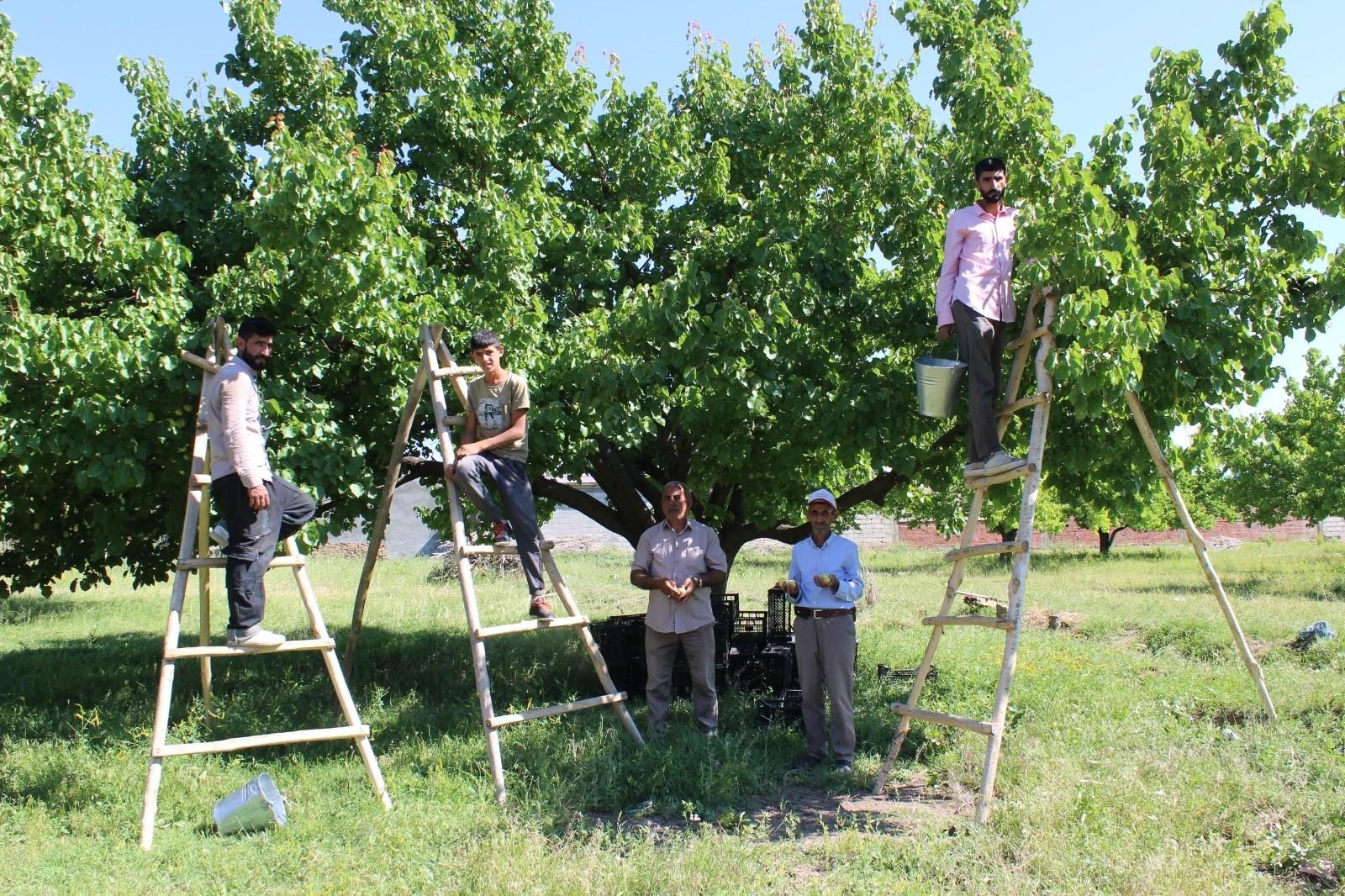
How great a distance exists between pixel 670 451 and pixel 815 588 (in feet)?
12.6

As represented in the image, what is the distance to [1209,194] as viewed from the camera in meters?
6.60

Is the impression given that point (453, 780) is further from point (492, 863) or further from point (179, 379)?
point (179, 379)

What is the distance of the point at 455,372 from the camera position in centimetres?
658

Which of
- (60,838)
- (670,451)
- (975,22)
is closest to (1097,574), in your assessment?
(670,451)

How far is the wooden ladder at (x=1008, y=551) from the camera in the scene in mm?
5219

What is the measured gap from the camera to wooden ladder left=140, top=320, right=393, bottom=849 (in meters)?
5.29

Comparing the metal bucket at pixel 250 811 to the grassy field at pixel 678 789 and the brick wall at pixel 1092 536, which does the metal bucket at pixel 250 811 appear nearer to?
the grassy field at pixel 678 789

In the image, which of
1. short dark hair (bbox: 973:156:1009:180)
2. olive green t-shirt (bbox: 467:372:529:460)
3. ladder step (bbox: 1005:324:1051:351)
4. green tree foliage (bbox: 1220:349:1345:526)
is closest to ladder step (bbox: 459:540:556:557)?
olive green t-shirt (bbox: 467:372:529:460)

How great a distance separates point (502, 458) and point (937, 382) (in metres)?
2.77

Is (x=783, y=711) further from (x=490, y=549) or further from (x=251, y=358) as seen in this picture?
(x=251, y=358)

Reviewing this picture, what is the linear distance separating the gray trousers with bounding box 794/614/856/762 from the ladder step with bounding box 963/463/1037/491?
1553mm

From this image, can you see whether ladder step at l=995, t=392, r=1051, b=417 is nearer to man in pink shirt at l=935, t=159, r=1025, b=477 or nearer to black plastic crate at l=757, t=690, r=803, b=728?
man in pink shirt at l=935, t=159, r=1025, b=477

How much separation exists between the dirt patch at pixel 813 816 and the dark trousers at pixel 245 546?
7.33 ft

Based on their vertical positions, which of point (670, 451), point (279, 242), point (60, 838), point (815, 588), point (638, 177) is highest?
point (638, 177)
